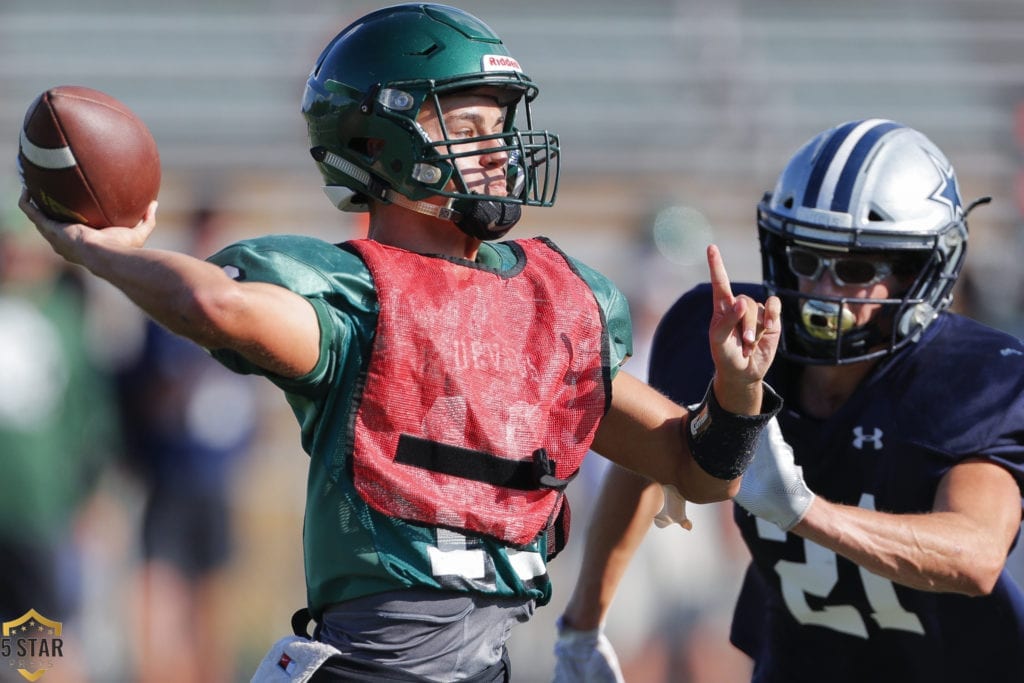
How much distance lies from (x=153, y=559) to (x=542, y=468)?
3348 mm

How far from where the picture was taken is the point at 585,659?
321 cm

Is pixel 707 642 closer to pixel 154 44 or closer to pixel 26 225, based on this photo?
pixel 26 225

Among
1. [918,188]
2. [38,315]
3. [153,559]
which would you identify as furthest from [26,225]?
Answer: [918,188]

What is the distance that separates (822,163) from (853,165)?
0.25 feet

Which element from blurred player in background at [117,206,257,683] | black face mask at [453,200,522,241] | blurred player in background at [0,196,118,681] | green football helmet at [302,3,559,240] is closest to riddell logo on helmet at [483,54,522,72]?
green football helmet at [302,3,559,240]

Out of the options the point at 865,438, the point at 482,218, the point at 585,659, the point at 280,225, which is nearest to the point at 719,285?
the point at 482,218

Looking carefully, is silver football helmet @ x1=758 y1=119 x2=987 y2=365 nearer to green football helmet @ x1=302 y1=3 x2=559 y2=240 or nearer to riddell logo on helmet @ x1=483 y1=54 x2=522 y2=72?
green football helmet @ x1=302 y1=3 x2=559 y2=240

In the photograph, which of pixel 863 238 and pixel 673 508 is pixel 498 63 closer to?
pixel 673 508

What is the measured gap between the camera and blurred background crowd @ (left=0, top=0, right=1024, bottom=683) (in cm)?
526

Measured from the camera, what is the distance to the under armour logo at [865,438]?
9.85 ft

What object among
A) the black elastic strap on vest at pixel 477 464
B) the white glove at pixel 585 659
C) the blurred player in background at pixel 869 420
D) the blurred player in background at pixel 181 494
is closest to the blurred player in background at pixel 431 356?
the black elastic strap on vest at pixel 477 464

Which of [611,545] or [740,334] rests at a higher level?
[740,334]

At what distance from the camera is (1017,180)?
9102 millimetres

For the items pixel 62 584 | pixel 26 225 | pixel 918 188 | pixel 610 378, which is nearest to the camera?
pixel 610 378
